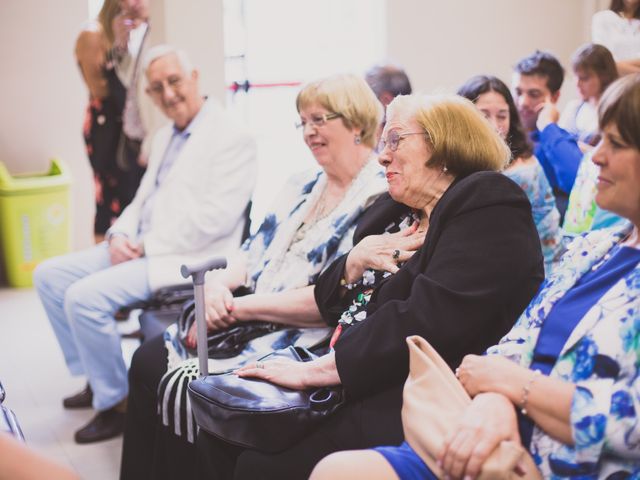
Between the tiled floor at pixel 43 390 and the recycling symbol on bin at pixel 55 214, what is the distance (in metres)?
0.60

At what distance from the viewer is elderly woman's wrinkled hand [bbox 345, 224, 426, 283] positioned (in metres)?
2.05

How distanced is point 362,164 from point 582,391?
4.25 ft

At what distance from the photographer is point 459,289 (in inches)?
68.4

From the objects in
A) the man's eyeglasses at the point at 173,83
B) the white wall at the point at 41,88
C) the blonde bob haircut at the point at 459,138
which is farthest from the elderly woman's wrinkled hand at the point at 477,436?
the white wall at the point at 41,88

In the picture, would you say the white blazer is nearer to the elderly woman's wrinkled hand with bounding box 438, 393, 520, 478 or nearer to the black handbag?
the black handbag

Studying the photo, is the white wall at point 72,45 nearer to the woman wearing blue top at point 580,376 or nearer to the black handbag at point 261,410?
the black handbag at point 261,410

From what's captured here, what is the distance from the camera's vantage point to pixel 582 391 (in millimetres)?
1416

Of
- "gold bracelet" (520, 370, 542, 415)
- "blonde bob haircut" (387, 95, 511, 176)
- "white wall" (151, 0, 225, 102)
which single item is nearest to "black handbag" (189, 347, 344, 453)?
"gold bracelet" (520, 370, 542, 415)

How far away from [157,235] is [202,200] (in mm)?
217

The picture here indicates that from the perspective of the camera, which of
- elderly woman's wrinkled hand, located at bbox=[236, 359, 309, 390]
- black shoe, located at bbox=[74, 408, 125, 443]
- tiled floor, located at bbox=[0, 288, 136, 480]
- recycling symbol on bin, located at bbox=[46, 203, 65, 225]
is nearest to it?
elderly woman's wrinkled hand, located at bbox=[236, 359, 309, 390]

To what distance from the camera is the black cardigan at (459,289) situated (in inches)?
68.5

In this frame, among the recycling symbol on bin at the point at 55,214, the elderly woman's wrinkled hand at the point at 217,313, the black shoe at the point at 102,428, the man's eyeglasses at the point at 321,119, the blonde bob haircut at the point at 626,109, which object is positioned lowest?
the black shoe at the point at 102,428

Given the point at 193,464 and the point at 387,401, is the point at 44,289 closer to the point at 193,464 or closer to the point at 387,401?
the point at 193,464

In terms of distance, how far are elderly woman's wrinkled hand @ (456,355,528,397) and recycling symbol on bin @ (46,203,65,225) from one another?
4.22 m
